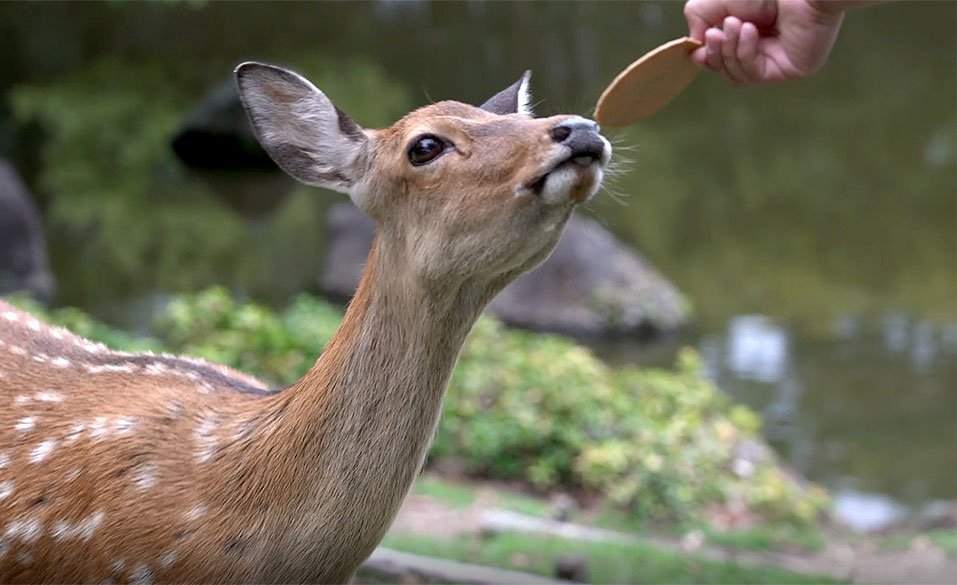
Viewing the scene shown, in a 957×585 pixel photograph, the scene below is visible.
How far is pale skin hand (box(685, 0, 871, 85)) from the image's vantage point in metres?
3.27

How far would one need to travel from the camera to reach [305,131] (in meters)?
2.88

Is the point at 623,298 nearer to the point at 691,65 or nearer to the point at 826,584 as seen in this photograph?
the point at 826,584

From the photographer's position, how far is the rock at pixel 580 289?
403 inches

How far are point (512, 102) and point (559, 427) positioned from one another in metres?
3.86

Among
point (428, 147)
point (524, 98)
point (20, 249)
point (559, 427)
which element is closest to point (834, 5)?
point (524, 98)

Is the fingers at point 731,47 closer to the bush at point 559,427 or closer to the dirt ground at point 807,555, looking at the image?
the dirt ground at point 807,555

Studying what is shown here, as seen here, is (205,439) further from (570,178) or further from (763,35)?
(763,35)

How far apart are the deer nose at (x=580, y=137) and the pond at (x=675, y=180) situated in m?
0.68

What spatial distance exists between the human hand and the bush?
11.3 ft

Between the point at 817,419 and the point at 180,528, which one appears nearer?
the point at 180,528

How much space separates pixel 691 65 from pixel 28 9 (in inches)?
657

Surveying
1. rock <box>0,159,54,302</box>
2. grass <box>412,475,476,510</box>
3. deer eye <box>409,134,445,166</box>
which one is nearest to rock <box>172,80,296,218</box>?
rock <box>0,159,54,302</box>

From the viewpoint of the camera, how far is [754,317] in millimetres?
10570

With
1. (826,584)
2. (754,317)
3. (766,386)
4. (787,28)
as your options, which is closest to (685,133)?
(754,317)
